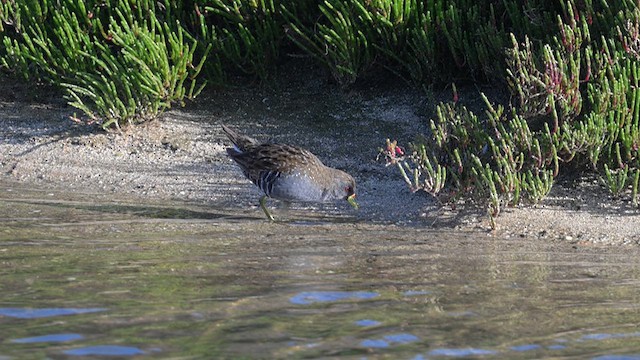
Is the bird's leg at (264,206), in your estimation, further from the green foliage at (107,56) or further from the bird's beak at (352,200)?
the green foliage at (107,56)

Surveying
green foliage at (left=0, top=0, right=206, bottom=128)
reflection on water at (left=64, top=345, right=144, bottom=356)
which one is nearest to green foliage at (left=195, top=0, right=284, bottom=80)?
green foliage at (left=0, top=0, right=206, bottom=128)

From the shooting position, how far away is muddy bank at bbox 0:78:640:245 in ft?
24.0

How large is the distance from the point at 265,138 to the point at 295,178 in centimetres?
198

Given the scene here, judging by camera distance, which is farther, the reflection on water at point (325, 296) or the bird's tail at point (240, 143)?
the bird's tail at point (240, 143)

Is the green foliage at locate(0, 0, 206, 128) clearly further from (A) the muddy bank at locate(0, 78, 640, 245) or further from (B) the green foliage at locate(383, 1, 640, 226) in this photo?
(B) the green foliage at locate(383, 1, 640, 226)

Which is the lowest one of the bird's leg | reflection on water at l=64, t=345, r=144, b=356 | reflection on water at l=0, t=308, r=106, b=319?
the bird's leg

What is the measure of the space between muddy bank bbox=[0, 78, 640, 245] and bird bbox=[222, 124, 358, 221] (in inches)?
7.8

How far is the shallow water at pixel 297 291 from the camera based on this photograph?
14.8 ft

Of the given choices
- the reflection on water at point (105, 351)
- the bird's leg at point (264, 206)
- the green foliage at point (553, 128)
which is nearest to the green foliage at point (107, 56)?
the bird's leg at point (264, 206)

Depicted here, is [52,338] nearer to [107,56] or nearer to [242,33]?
[107,56]

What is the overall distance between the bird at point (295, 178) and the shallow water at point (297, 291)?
0.67 feet

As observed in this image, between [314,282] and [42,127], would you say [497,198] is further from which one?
[42,127]

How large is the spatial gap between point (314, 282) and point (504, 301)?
94 cm

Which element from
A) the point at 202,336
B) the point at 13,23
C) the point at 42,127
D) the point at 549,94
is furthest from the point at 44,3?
the point at 202,336
